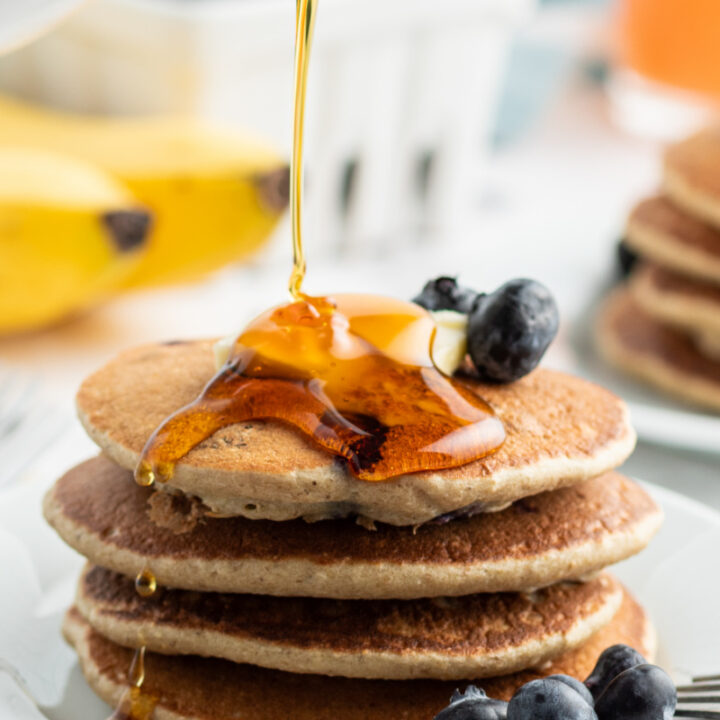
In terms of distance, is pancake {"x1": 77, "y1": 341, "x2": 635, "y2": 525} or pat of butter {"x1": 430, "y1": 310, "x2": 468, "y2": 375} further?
pat of butter {"x1": 430, "y1": 310, "x2": 468, "y2": 375}

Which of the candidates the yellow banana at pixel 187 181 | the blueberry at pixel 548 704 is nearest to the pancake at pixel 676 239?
the yellow banana at pixel 187 181

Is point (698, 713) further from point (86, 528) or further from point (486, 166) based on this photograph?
point (486, 166)

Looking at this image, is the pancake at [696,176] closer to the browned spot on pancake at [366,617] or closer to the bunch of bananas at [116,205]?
the bunch of bananas at [116,205]

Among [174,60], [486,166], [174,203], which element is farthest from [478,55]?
[174,203]

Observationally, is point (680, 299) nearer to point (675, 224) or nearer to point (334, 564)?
point (675, 224)

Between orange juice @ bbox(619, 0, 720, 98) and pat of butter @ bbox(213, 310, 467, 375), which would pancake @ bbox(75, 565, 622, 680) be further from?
orange juice @ bbox(619, 0, 720, 98)

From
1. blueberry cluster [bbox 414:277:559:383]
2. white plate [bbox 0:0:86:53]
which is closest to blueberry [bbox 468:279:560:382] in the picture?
blueberry cluster [bbox 414:277:559:383]
